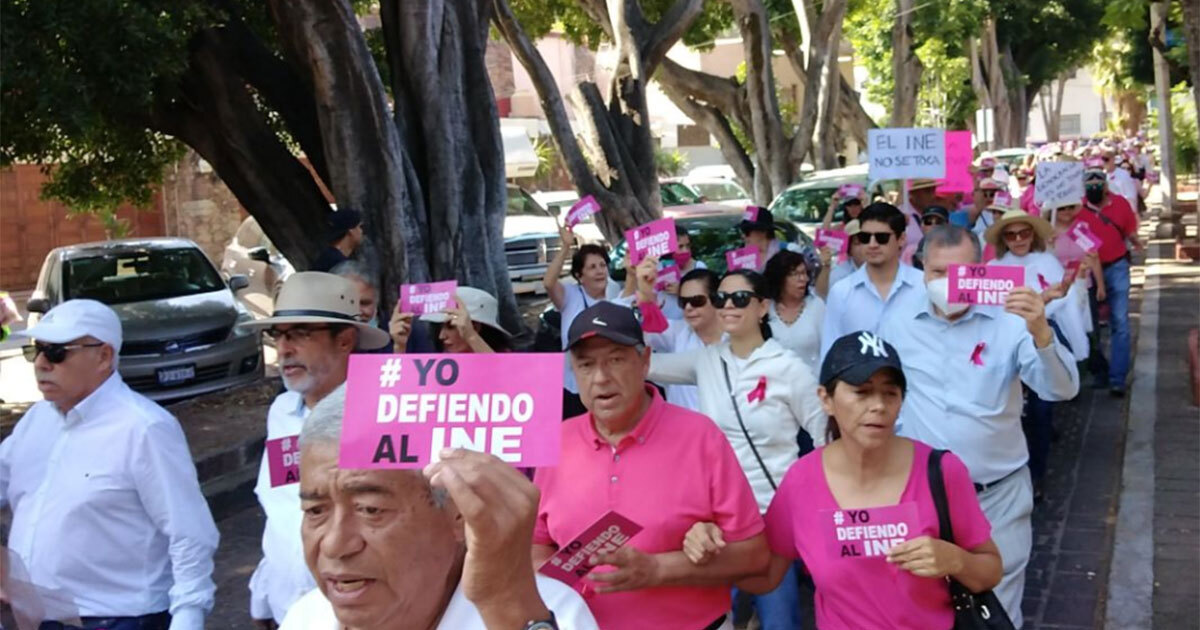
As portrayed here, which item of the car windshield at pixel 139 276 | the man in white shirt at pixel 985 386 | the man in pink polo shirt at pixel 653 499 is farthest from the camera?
the car windshield at pixel 139 276

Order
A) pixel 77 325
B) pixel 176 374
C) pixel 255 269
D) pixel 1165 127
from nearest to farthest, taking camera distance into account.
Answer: pixel 77 325, pixel 176 374, pixel 255 269, pixel 1165 127

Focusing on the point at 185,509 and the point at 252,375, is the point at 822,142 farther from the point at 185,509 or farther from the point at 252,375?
the point at 185,509

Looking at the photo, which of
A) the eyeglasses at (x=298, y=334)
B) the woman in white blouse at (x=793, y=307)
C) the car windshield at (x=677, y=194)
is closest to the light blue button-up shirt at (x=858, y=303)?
the woman in white blouse at (x=793, y=307)

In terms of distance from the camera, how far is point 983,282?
511cm

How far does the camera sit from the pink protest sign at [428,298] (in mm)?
5727

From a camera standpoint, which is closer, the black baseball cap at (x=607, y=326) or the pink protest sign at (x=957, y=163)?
the black baseball cap at (x=607, y=326)

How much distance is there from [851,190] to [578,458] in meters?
11.0

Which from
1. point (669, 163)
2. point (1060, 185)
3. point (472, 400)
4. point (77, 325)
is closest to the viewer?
point (472, 400)

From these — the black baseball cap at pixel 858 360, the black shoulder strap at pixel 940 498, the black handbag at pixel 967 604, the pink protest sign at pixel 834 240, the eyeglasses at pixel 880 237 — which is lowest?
the black handbag at pixel 967 604

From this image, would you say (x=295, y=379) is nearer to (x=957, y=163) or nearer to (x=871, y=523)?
(x=871, y=523)

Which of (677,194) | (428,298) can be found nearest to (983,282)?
(428,298)

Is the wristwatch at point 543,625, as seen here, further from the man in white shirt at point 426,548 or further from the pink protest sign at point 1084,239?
the pink protest sign at point 1084,239

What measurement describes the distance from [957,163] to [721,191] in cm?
1700

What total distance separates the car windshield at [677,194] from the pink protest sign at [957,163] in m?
12.9
